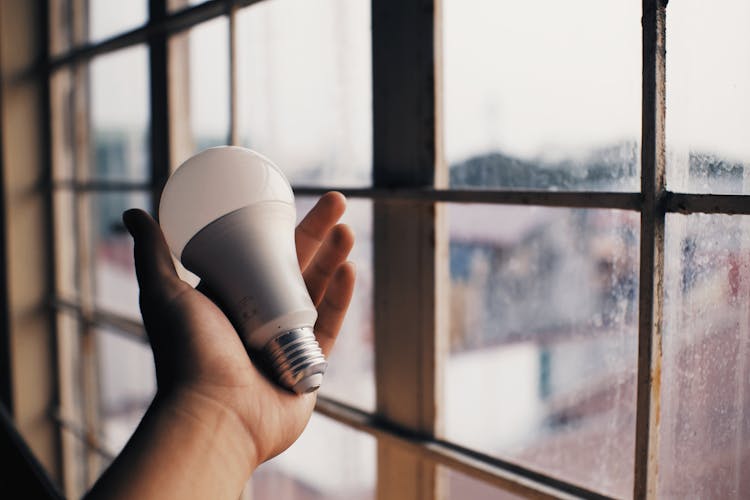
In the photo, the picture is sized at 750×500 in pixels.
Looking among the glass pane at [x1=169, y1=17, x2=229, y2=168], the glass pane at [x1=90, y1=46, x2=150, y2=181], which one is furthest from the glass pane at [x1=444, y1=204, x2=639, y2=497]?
the glass pane at [x1=90, y1=46, x2=150, y2=181]

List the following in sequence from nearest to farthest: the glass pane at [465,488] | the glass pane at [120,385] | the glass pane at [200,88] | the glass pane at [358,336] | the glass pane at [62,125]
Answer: the glass pane at [465,488], the glass pane at [358,336], the glass pane at [200,88], the glass pane at [120,385], the glass pane at [62,125]

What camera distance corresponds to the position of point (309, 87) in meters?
1.14

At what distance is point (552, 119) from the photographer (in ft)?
2.54

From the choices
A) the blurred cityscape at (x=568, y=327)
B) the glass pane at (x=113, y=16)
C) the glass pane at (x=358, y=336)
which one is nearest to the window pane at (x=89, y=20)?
the glass pane at (x=113, y=16)

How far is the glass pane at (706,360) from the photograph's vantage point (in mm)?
613

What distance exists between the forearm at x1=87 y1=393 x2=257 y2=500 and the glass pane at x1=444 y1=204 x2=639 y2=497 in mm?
358

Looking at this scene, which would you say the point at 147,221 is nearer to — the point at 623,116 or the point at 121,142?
the point at 623,116

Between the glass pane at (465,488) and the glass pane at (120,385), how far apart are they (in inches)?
41.3

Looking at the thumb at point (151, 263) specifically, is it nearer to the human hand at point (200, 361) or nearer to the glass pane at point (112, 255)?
the human hand at point (200, 361)

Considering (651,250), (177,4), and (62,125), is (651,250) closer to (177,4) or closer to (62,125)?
(177,4)

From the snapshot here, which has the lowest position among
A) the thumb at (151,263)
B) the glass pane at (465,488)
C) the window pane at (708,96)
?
the glass pane at (465,488)

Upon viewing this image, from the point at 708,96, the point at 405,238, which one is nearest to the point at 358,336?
the point at 405,238

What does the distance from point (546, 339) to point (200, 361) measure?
0.41m

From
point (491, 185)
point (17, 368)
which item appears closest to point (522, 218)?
point (491, 185)
